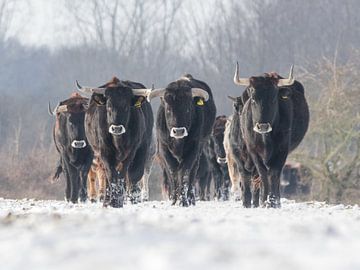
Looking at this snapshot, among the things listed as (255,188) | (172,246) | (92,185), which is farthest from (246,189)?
(172,246)

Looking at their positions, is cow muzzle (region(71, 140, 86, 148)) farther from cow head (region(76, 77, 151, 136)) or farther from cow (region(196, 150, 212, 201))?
cow (region(196, 150, 212, 201))

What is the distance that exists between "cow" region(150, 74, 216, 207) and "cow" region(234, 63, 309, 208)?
963 millimetres

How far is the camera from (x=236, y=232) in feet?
25.2

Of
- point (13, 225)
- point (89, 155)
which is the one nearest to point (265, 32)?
point (89, 155)

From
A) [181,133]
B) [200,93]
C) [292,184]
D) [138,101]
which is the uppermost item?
[200,93]

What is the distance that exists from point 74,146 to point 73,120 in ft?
2.56

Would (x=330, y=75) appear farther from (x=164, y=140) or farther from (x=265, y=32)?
(x=265, y=32)

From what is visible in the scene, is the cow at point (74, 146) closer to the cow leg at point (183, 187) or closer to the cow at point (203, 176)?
the cow leg at point (183, 187)

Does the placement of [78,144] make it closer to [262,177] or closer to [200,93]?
[200,93]

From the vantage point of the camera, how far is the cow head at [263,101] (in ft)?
50.5

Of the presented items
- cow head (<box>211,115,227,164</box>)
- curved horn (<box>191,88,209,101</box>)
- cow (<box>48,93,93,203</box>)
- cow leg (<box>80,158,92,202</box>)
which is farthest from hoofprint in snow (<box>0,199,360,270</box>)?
cow head (<box>211,115,227,164</box>)

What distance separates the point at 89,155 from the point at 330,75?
1892 cm

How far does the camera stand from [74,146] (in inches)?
764

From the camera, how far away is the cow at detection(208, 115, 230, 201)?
82.6 ft
